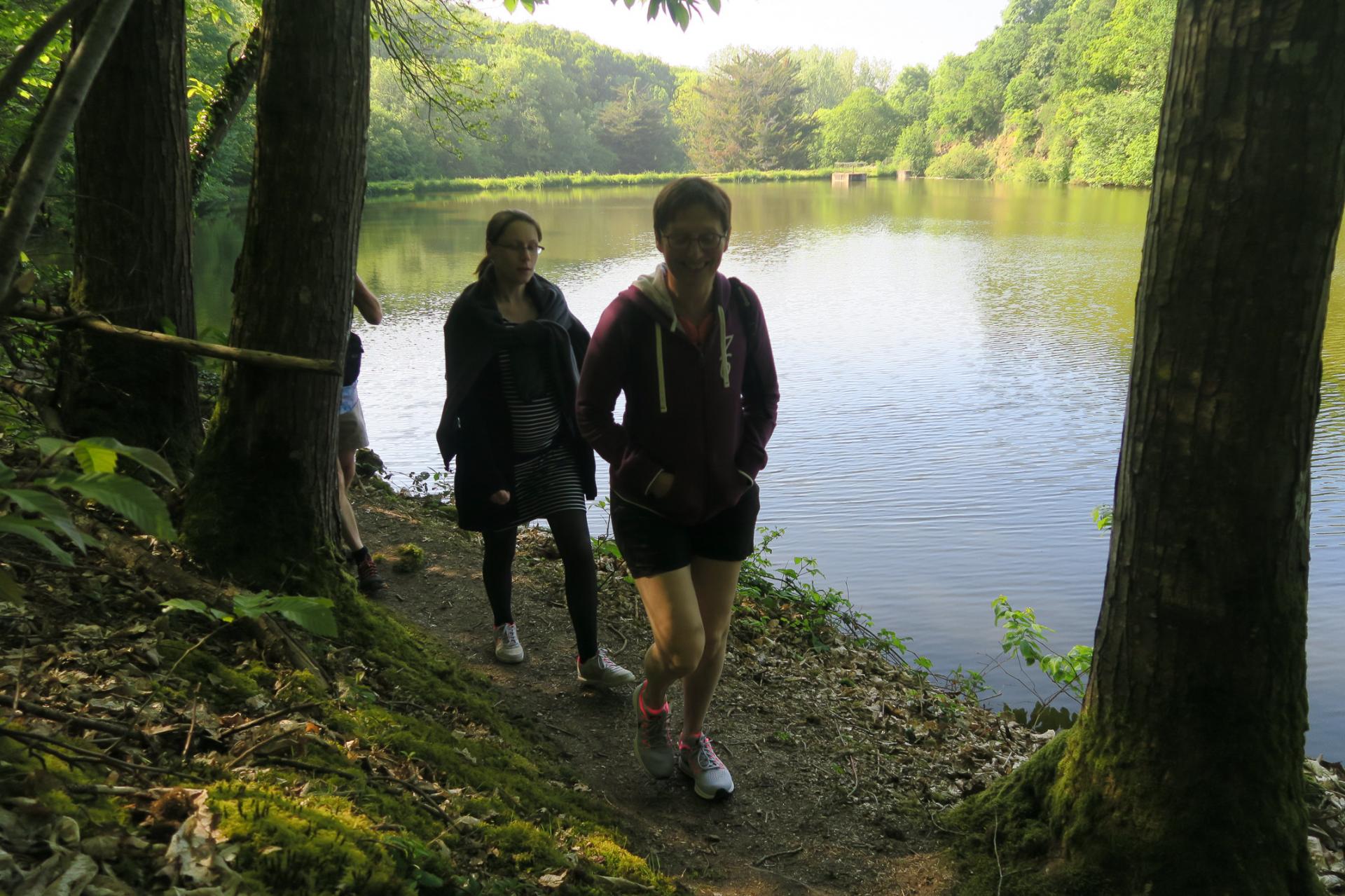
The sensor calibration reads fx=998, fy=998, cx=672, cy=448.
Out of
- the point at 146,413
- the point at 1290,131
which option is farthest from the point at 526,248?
the point at 1290,131

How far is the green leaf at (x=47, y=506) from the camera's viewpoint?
1345 millimetres

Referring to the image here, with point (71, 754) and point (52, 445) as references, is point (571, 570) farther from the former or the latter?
point (52, 445)

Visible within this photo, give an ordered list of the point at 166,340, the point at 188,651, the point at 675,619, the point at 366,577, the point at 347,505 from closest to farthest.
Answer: the point at 188,651
the point at 166,340
the point at 675,619
the point at 347,505
the point at 366,577

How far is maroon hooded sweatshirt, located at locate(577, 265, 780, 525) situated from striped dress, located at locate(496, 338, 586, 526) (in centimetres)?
82

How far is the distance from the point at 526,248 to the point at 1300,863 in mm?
3074

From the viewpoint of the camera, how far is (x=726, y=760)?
12.6 ft

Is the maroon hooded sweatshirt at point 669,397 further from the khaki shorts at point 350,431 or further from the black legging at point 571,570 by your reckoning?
the khaki shorts at point 350,431

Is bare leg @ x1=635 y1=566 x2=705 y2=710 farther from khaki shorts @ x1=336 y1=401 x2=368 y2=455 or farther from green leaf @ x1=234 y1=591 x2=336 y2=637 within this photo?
khaki shorts @ x1=336 y1=401 x2=368 y2=455

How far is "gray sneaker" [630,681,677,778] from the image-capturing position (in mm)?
3369

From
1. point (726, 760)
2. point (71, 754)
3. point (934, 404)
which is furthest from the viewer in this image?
point (934, 404)

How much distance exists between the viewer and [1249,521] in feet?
8.04

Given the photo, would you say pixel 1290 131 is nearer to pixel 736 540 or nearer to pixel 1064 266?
pixel 736 540

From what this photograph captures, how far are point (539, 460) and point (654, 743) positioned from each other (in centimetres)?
114

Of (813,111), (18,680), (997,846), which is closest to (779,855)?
(997,846)
